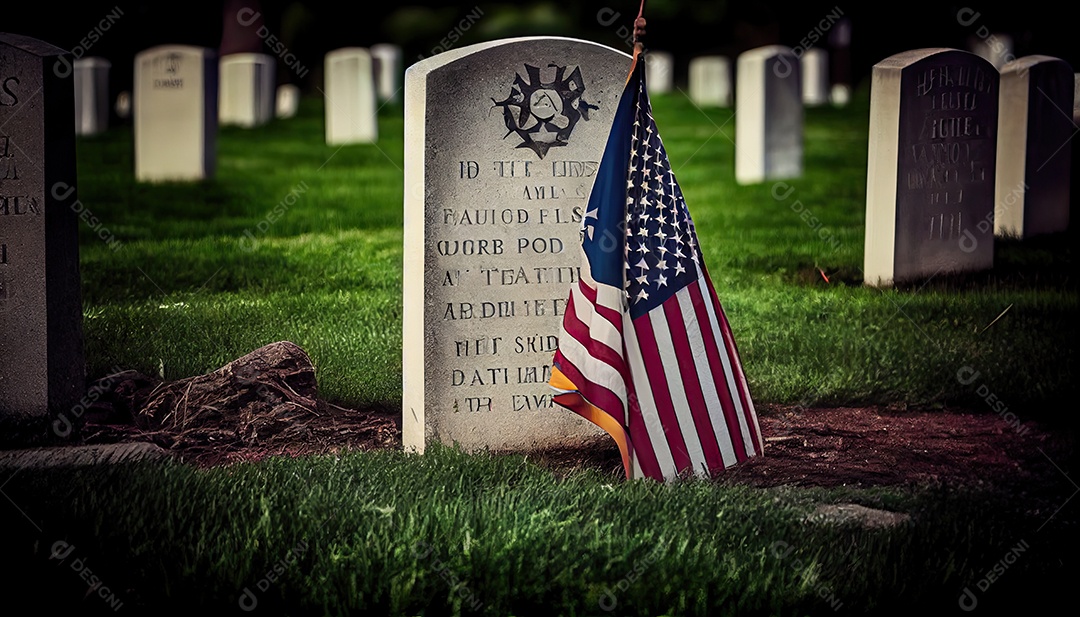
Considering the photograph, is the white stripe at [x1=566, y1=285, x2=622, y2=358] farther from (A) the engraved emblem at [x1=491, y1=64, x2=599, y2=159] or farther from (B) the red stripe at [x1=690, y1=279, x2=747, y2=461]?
(A) the engraved emblem at [x1=491, y1=64, x2=599, y2=159]

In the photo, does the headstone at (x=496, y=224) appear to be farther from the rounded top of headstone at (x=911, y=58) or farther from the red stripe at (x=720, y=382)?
the rounded top of headstone at (x=911, y=58)

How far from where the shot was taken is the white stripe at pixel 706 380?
5426 mm

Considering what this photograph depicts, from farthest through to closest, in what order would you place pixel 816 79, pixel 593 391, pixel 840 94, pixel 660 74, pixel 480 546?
pixel 840 94 → pixel 660 74 → pixel 816 79 → pixel 593 391 → pixel 480 546

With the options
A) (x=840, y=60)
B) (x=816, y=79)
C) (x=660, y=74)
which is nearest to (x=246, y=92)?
(x=660, y=74)

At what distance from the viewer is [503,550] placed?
4.35 meters

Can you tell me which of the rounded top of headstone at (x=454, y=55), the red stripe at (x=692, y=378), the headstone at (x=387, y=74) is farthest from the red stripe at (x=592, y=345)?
the headstone at (x=387, y=74)

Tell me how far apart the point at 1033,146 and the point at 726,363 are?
6599 millimetres

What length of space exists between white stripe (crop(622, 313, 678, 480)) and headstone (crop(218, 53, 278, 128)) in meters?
17.0

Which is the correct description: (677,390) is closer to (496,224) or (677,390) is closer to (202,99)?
(496,224)

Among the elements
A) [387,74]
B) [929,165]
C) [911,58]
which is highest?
[387,74]

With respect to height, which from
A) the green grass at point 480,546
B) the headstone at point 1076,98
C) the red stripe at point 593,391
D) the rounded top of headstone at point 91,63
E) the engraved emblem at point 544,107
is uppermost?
the rounded top of headstone at point 91,63

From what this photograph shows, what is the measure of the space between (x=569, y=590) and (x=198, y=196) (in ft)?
32.1

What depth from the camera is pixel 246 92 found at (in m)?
21.7

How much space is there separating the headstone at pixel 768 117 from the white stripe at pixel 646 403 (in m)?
9.70
